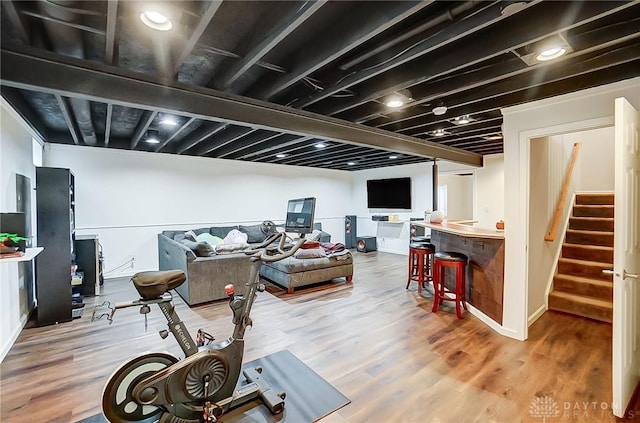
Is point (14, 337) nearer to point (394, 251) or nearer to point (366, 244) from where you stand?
point (366, 244)

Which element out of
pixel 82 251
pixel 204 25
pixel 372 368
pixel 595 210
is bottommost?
pixel 372 368

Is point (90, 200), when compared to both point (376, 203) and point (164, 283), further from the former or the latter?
point (376, 203)

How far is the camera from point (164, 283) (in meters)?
1.93

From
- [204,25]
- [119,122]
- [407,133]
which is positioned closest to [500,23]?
[204,25]

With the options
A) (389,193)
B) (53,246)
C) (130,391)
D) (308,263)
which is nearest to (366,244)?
(389,193)

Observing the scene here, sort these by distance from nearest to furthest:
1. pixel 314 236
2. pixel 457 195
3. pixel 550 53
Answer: pixel 550 53
pixel 314 236
pixel 457 195

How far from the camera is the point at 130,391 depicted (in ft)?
6.01

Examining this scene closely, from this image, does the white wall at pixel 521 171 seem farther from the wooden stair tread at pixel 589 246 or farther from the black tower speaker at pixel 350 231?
the black tower speaker at pixel 350 231

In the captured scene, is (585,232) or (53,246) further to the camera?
(585,232)

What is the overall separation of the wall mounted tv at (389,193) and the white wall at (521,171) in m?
4.84

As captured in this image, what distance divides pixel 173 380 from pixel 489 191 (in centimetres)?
686

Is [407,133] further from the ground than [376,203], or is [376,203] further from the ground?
[407,133]

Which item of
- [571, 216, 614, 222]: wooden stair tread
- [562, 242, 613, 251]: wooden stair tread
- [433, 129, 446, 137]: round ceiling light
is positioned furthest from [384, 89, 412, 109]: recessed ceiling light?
[571, 216, 614, 222]: wooden stair tread

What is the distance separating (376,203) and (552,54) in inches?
261
